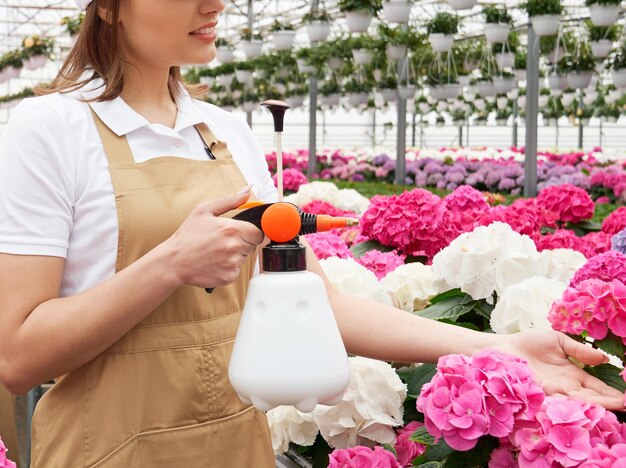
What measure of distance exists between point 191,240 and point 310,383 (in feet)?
0.82

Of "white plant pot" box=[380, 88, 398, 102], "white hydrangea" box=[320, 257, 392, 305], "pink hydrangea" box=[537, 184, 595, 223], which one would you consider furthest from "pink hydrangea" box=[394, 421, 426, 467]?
"white plant pot" box=[380, 88, 398, 102]

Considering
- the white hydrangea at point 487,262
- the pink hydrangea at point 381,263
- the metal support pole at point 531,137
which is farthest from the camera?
the metal support pole at point 531,137

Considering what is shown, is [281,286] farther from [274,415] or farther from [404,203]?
[404,203]

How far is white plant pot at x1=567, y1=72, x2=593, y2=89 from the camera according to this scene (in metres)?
11.3

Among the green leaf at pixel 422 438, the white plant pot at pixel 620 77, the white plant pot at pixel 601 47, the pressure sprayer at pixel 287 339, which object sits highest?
the white plant pot at pixel 601 47

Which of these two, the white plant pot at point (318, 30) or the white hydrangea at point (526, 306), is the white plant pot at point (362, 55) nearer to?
the white plant pot at point (318, 30)

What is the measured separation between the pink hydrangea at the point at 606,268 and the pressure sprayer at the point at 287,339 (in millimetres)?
841

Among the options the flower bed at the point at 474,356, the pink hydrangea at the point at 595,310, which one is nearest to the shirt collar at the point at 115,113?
the flower bed at the point at 474,356

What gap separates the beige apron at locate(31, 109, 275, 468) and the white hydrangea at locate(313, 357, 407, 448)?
0.48 meters

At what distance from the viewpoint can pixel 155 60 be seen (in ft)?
4.35

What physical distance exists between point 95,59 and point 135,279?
1.39ft

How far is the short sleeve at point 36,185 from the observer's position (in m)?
1.17

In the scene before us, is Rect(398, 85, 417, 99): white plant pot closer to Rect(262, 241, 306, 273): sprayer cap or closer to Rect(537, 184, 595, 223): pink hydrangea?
Rect(537, 184, 595, 223): pink hydrangea

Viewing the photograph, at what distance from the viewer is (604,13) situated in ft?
26.3
